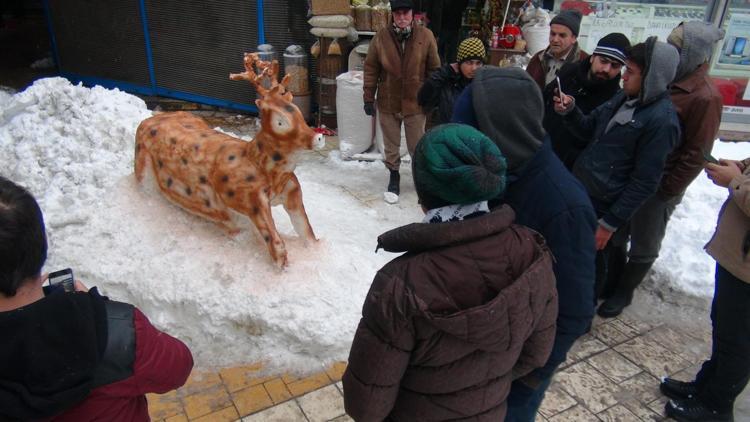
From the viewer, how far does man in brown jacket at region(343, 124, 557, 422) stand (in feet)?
4.77

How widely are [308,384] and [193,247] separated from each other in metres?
1.36

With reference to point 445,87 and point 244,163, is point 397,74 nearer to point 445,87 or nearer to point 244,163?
point 445,87

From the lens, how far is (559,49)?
13.9 ft

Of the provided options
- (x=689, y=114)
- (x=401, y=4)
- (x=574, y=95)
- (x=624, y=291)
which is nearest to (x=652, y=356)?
(x=624, y=291)

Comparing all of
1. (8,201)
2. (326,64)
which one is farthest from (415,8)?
(8,201)

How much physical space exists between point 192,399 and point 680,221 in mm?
4438

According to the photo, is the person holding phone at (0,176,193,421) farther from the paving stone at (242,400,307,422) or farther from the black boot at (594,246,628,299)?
the black boot at (594,246,628,299)

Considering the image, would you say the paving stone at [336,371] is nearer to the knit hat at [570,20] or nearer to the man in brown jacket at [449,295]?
the man in brown jacket at [449,295]

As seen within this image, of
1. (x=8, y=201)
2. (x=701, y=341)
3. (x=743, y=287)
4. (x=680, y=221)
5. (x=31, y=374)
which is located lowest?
(x=701, y=341)

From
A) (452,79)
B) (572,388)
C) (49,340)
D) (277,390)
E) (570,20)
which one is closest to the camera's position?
(49,340)

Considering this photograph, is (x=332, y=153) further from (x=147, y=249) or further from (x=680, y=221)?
(x=680, y=221)

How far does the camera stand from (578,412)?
3.04 metres

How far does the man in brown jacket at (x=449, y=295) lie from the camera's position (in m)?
1.45

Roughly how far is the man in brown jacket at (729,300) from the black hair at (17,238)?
9.14 feet
